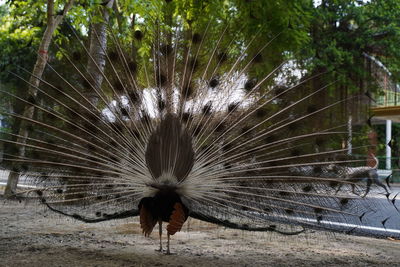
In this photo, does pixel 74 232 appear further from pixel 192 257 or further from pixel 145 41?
pixel 145 41

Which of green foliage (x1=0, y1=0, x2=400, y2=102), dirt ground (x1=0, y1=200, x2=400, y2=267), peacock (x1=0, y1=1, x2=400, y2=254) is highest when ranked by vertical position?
green foliage (x1=0, y1=0, x2=400, y2=102)

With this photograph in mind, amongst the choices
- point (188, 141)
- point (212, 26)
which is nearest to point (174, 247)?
point (188, 141)

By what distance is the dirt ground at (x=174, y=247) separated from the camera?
4840mm

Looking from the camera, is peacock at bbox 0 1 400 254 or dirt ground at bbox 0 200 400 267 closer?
peacock at bbox 0 1 400 254

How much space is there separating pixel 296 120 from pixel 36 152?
2.83 meters

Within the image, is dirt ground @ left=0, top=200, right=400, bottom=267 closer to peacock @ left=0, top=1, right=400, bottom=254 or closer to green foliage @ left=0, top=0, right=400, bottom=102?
peacock @ left=0, top=1, right=400, bottom=254

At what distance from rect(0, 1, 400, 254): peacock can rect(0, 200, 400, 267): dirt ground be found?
45 cm

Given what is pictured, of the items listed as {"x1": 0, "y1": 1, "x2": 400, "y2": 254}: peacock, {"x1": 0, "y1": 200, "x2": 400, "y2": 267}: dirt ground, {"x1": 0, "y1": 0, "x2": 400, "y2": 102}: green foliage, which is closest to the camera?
{"x1": 0, "y1": 1, "x2": 400, "y2": 254}: peacock

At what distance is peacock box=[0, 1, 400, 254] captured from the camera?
472 cm

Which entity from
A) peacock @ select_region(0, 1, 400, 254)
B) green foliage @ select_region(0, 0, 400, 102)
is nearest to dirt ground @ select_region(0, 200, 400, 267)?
peacock @ select_region(0, 1, 400, 254)

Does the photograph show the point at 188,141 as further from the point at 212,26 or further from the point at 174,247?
the point at 174,247

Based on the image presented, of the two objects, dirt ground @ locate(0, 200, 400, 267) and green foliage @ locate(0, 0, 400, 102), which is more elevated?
green foliage @ locate(0, 0, 400, 102)

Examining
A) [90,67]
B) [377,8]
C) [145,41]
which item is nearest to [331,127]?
[145,41]

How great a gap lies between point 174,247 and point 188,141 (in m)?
1.53
